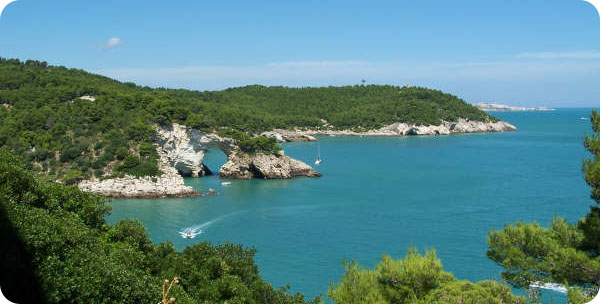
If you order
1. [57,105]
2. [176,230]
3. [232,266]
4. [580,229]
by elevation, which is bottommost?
[176,230]

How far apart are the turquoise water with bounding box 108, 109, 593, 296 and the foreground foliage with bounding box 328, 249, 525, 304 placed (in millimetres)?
7064

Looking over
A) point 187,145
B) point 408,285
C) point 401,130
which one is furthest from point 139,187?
point 401,130

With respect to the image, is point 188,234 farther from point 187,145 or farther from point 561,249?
point 561,249

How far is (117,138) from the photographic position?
29.2m

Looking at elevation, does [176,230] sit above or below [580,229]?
below

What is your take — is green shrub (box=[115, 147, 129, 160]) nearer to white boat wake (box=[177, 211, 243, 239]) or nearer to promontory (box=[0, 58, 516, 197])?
promontory (box=[0, 58, 516, 197])

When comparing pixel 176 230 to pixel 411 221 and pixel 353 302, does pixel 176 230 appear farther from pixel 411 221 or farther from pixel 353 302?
pixel 353 302

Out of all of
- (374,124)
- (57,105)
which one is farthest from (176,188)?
(374,124)

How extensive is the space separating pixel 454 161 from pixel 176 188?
25132mm

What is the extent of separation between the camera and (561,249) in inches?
289

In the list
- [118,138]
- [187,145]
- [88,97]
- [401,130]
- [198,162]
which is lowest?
[198,162]

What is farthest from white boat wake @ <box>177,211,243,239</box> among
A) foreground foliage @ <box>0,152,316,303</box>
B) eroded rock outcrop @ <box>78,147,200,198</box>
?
foreground foliage @ <box>0,152,316,303</box>

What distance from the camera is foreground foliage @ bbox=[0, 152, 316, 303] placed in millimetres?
5398

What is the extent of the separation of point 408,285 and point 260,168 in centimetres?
2618
